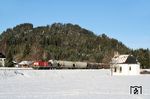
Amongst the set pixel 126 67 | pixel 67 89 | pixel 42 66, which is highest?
pixel 42 66

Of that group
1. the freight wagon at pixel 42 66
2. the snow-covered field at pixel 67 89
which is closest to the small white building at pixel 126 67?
the freight wagon at pixel 42 66

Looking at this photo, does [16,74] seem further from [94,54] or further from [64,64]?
[94,54]

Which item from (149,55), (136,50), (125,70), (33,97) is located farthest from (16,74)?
(136,50)

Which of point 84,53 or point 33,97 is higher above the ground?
point 84,53

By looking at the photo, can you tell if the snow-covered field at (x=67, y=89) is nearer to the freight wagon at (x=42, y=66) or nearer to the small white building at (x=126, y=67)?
the small white building at (x=126, y=67)

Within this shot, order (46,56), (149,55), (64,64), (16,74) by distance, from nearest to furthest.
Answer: (16,74)
(64,64)
(149,55)
(46,56)

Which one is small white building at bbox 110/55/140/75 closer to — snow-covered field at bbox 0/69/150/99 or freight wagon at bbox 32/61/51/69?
freight wagon at bbox 32/61/51/69

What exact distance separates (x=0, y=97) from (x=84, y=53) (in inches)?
6465

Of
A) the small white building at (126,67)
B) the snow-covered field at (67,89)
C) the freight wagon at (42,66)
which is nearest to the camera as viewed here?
the snow-covered field at (67,89)

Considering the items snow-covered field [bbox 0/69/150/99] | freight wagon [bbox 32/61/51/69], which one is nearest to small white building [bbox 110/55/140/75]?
freight wagon [bbox 32/61/51/69]

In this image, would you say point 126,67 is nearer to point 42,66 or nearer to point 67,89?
point 42,66

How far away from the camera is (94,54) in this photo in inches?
7028

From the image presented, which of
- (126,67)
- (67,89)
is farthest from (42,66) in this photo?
(67,89)

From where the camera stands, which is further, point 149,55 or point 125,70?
point 149,55
